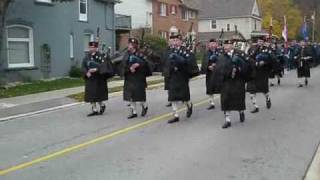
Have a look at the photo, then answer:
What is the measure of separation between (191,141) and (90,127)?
292cm

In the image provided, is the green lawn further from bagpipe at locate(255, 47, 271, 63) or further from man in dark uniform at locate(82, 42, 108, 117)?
bagpipe at locate(255, 47, 271, 63)

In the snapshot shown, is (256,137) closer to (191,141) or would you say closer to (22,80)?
(191,141)

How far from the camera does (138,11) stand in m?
54.9

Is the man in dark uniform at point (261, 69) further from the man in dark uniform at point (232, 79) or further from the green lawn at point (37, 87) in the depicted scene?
the green lawn at point (37, 87)

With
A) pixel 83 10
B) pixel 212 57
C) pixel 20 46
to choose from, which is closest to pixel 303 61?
pixel 212 57

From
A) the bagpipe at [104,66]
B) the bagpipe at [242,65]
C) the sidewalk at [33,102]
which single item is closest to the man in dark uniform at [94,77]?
the bagpipe at [104,66]

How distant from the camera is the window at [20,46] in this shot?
2619 cm

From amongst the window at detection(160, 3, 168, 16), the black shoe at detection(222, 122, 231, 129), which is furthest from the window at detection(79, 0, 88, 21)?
the window at detection(160, 3, 168, 16)

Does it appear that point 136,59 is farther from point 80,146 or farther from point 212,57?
point 80,146

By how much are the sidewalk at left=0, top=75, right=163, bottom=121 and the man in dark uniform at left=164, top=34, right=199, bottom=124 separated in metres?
4.63

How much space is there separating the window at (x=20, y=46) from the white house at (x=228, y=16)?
57.0 m

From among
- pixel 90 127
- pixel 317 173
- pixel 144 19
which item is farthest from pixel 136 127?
pixel 144 19

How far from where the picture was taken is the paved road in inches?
333

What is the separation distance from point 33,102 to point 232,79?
27.2 ft
